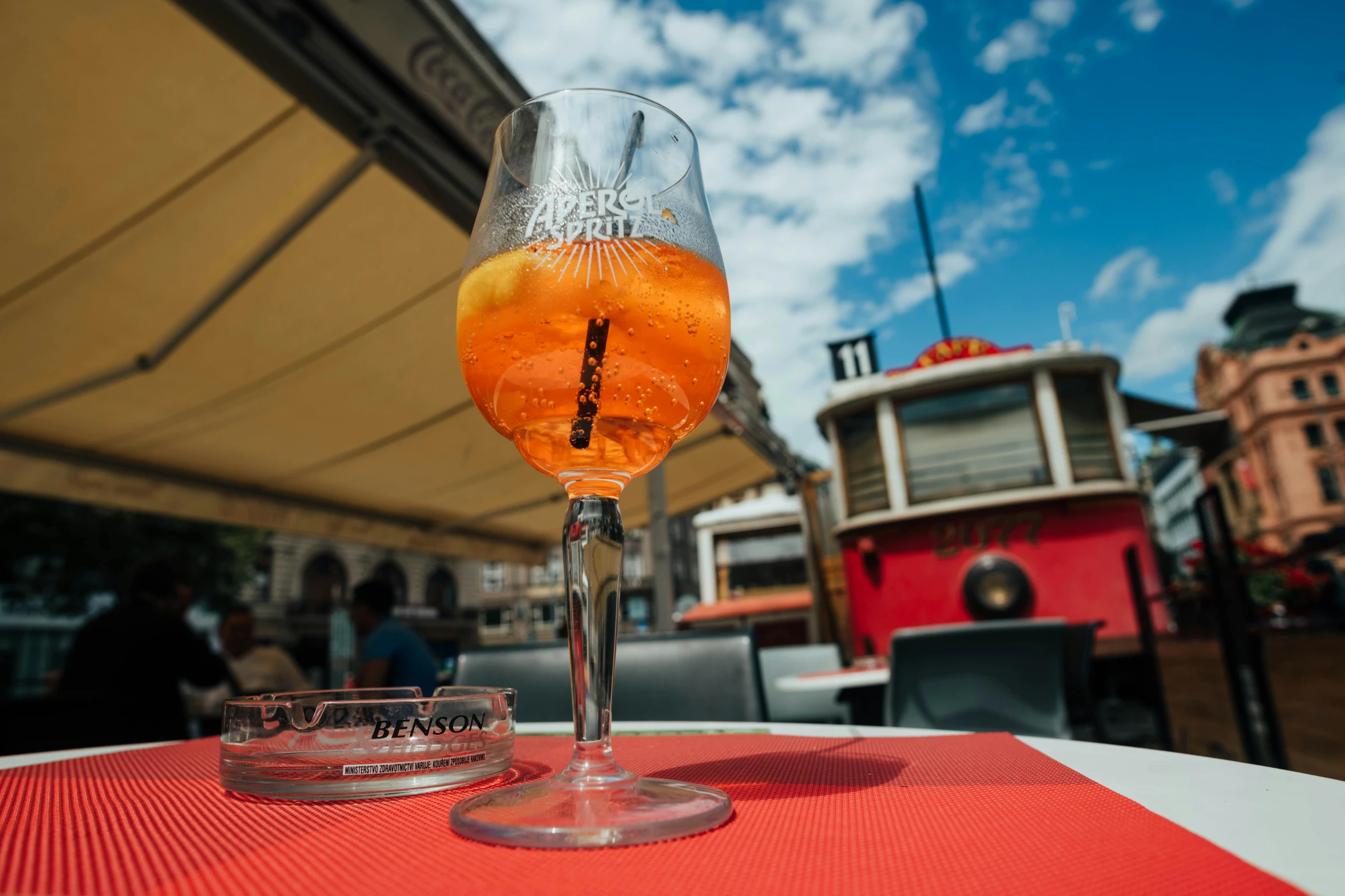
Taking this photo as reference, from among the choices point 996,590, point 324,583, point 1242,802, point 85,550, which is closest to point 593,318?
point 1242,802

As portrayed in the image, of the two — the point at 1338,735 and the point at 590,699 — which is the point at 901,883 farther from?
the point at 1338,735

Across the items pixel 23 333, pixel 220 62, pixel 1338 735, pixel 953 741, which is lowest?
pixel 1338 735

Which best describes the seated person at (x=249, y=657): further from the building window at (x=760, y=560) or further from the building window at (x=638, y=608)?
the building window at (x=638, y=608)

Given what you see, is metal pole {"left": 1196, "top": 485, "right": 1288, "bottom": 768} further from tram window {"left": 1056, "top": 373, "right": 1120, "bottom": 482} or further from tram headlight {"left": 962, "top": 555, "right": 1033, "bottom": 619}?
tram window {"left": 1056, "top": 373, "right": 1120, "bottom": 482}

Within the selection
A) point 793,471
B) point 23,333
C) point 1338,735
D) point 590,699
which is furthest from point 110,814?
point 793,471

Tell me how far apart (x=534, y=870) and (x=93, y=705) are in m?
2.82

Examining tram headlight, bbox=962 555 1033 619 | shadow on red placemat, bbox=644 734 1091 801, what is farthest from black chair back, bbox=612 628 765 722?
tram headlight, bbox=962 555 1033 619

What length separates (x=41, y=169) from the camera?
85.0 inches

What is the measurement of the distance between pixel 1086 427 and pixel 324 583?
85.3 ft

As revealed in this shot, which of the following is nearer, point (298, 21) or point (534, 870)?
point (534, 870)

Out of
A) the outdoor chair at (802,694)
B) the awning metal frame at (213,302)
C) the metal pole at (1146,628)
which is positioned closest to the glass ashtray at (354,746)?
the awning metal frame at (213,302)

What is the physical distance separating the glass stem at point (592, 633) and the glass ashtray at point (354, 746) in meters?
0.10

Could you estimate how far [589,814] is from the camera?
0.41 meters

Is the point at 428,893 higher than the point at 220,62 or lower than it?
lower
